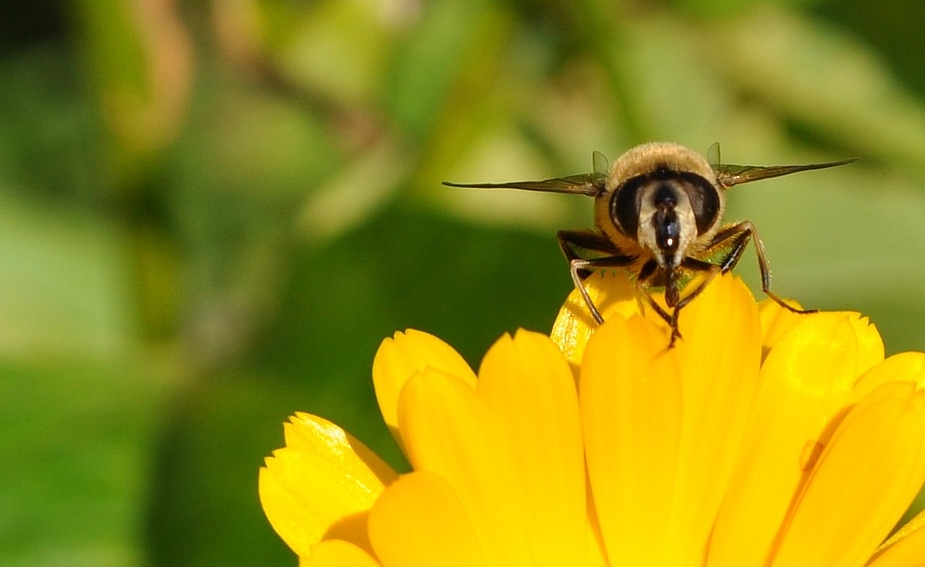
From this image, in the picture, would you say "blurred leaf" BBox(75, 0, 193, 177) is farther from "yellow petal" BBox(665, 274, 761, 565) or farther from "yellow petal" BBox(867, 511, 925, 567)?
"yellow petal" BBox(867, 511, 925, 567)

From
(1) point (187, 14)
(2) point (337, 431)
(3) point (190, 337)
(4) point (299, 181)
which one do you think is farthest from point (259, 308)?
(2) point (337, 431)

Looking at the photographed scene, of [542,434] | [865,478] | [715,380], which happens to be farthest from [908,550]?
[542,434]

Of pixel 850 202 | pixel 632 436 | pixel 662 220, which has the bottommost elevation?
pixel 632 436

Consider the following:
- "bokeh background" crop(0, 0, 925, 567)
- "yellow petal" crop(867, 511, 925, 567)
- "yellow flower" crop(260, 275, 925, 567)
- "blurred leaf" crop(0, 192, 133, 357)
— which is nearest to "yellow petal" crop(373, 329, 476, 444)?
"yellow flower" crop(260, 275, 925, 567)

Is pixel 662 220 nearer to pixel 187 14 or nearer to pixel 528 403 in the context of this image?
pixel 528 403

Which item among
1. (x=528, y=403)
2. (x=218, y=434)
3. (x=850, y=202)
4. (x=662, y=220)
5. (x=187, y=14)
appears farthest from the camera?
(x=850, y=202)

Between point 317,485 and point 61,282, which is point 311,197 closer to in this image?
point 61,282
